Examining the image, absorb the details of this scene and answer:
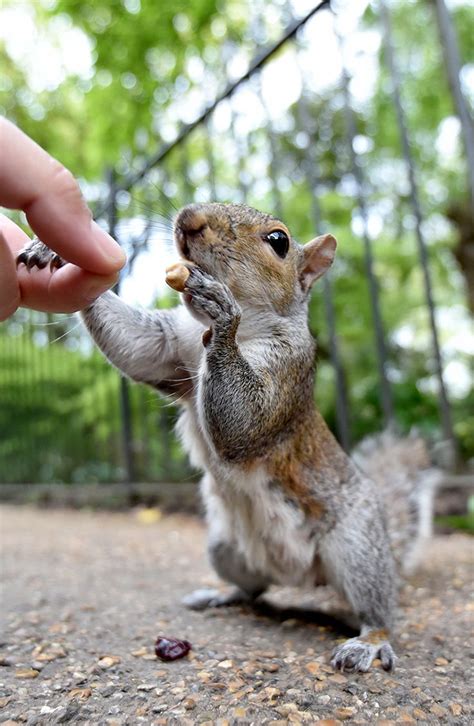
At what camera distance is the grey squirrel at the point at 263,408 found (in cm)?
176

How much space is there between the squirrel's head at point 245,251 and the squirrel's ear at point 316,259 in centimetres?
1

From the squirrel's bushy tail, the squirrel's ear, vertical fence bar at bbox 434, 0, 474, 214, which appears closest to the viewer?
the squirrel's ear

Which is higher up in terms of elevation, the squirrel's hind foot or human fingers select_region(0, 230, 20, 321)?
human fingers select_region(0, 230, 20, 321)

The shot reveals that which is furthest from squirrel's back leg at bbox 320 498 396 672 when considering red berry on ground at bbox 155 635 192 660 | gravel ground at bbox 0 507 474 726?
red berry on ground at bbox 155 635 192 660

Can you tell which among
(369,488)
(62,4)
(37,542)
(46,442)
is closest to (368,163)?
(62,4)

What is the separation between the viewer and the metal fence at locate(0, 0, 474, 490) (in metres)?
3.69

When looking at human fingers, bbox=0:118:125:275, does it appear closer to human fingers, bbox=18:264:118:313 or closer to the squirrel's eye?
human fingers, bbox=18:264:118:313

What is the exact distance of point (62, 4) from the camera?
5.84 m

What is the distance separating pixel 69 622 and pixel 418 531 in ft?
4.58

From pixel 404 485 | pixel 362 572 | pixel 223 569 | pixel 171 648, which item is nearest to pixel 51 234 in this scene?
pixel 171 648

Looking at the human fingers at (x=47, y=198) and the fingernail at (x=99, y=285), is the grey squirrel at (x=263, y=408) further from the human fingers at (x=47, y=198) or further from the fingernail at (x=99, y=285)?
the human fingers at (x=47, y=198)

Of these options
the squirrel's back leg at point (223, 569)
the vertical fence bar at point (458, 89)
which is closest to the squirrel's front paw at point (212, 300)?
the squirrel's back leg at point (223, 569)

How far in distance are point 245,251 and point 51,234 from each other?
0.84m

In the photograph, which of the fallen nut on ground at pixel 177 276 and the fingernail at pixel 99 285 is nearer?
the fingernail at pixel 99 285
